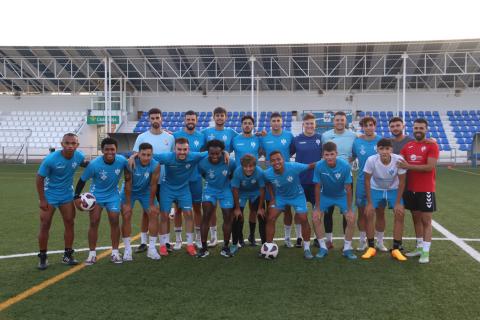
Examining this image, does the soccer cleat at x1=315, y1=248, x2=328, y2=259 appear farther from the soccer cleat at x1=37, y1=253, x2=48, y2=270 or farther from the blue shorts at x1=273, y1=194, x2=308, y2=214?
the soccer cleat at x1=37, y1=253, x2=48, y2=270

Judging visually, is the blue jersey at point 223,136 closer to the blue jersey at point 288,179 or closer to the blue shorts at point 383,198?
the blue jersey at point 288,179

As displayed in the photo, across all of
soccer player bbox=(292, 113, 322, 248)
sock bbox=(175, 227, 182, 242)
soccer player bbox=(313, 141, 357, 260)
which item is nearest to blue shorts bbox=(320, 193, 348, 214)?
soccer player bbox=(313, 141, 357, 260)

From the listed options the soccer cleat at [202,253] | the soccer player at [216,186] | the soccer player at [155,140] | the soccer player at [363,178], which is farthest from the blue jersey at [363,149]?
the soccer player at [155,140]

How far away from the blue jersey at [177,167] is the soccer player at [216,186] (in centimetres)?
14

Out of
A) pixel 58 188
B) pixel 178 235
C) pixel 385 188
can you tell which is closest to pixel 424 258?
pixel 385 188

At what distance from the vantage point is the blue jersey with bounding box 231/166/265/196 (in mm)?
5680

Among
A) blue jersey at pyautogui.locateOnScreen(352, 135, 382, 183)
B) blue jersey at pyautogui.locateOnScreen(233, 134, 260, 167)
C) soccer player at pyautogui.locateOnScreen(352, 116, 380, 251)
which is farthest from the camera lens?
blue jersey at pyautogui.locateOnScreen(233, 134, 260, 167)

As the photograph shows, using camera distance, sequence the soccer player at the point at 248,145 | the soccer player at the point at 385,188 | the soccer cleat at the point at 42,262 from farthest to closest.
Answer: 1. the soccer player at the point at 248,145
2. the soccer player at the point at 385,188
3. the soccer cleat at the point at 42,262

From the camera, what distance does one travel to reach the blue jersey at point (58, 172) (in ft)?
16.4

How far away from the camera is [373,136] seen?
608cm

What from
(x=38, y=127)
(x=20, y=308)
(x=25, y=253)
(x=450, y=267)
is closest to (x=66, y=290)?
(x=20, y=308)

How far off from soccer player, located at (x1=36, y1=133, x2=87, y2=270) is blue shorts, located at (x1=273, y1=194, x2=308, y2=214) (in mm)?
2524

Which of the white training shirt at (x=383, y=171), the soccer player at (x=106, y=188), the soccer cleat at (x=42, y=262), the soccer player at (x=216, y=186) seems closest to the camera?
the soccer cleat at (x=42, y=262)

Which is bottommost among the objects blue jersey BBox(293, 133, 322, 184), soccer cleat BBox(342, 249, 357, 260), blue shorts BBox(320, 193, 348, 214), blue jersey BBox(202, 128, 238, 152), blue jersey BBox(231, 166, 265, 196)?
soccer cleat BBox(342, 249, 357, 260)
